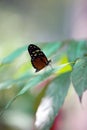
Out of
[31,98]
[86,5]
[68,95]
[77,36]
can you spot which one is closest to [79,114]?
[68,95]

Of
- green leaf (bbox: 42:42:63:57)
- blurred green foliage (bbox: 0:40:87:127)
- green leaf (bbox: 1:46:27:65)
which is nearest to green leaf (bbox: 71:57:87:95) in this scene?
blurred green foliage (bbox: 0:40:87:127)

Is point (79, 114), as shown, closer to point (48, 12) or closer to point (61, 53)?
point (61, 53)

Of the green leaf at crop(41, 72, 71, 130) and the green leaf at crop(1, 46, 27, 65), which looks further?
the green leaf at crop(1, 46, 27, 65)

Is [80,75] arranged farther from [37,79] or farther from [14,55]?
[14,55]

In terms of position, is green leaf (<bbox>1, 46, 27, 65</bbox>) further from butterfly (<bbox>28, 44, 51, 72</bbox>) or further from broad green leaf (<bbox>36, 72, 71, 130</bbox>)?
broad green leaf (<bbox>36, 72, 71, 130</bbox>)

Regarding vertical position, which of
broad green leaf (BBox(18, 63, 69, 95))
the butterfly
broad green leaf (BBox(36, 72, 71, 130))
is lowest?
broad green leaf (BBox(36, 72, 71, 130))

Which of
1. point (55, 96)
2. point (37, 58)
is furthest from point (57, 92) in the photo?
point (37, 58)
